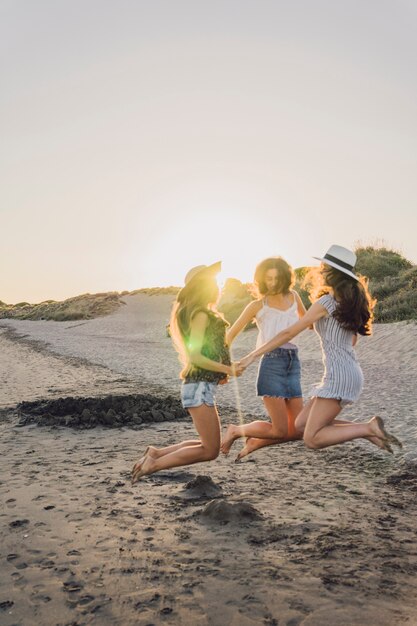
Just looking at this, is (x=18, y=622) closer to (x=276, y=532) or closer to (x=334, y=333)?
(x=276, y=532)

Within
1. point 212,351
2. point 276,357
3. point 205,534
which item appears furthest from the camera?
point 276,357

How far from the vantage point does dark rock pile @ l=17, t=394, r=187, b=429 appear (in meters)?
9.95

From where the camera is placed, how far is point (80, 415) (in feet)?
33.3

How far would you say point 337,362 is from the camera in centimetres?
522

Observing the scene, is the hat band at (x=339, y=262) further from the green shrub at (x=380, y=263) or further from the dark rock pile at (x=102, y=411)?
the green shrub at (x=380, y=263)

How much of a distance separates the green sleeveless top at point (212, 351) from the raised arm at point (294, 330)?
1.13ft

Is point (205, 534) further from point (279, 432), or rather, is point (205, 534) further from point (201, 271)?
point (201, 271)

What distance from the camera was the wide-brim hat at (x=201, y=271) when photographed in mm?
5098

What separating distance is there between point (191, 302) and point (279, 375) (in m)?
1.25

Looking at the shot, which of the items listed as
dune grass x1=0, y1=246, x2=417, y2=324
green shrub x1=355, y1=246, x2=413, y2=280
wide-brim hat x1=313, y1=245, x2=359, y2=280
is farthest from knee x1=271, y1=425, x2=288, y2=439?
green shrub x1=355, y1=246, x2=413, y2=280

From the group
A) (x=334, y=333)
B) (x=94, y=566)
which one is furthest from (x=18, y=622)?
(x=334, y=333)

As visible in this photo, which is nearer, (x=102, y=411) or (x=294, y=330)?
(x=294, y=330)

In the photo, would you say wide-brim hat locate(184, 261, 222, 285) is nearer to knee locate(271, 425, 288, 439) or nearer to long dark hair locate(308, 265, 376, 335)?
long dark hair locate(308, 265, 376, 335)

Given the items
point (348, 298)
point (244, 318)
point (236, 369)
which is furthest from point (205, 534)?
point (348, 298)
